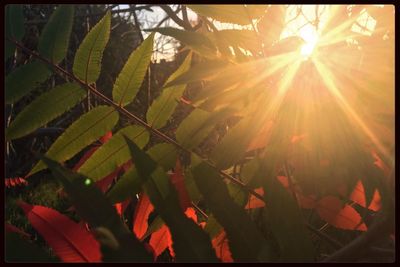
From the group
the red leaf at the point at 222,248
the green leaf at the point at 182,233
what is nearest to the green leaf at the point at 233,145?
the red leaf at the point at 222,248

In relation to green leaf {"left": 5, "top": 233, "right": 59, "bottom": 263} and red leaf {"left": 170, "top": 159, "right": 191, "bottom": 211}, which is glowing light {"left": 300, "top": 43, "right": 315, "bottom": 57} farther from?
green leaf {"left": 5, "top": 233, "right": 59, "bottom": 263}

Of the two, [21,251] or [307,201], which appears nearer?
[21,251]

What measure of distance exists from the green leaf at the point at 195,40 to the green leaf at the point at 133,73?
0.08 metres

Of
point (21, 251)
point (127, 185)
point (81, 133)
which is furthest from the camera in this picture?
point (81, 133)

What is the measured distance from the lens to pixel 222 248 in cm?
68

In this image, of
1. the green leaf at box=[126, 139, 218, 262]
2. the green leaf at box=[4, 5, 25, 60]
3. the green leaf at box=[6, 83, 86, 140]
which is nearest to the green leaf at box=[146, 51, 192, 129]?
the green leaf at box=[6, 83, 86, 140]

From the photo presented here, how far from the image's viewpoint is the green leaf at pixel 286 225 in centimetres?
43

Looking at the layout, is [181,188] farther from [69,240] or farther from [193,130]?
[69,240]

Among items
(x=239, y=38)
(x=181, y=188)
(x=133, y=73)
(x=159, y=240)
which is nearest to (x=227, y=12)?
(x=239, y=38)

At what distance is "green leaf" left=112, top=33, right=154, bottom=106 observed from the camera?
28.2 inches

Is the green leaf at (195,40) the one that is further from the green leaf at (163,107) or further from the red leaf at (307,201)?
the red leaf at (307,201)

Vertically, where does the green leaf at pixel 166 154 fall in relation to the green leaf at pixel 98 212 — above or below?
above

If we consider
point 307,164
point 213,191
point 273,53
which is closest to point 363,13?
point 273,53

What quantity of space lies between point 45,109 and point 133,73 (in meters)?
0.14
